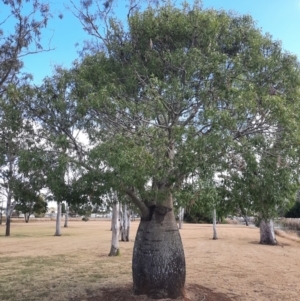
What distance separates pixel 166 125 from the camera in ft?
27.8

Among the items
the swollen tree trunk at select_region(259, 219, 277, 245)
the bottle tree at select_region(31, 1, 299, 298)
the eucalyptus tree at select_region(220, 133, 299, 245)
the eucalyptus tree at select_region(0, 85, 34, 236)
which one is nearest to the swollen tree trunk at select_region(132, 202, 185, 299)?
the bottle tree at select_region(31, 1, 299, 298)

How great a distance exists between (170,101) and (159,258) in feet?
10.8

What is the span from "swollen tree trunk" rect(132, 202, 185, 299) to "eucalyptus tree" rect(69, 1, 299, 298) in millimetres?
21

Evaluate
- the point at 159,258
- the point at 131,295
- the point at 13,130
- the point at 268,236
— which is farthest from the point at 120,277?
the point at 268,236

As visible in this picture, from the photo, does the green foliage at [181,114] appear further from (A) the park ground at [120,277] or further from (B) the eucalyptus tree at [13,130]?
(A) the park ground at [120,277]

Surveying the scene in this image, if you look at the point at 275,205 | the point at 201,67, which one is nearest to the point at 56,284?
the point at 275,205

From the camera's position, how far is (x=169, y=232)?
8953 millimetres

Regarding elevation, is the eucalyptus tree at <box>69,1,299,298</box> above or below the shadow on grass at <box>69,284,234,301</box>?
above

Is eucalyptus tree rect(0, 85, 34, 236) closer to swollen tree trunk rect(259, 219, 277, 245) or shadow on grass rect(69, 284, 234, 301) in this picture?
shadow on grass rect(69, 284, 234, 301)

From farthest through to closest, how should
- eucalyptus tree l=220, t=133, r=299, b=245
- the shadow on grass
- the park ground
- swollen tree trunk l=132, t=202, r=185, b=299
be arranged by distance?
the park ground < the shadow on grass < swollen tree trunk l=132, t=202, r=185, b=299 < eucalyptus tree l=220, t=133, r=299, b=245

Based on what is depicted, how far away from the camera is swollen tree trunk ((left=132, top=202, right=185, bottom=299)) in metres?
8.66

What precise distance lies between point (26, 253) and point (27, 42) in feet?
38.4

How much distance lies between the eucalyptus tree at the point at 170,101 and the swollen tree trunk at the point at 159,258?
0.07 feet

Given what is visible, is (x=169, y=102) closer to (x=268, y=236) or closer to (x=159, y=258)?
(x=159, y=258)
